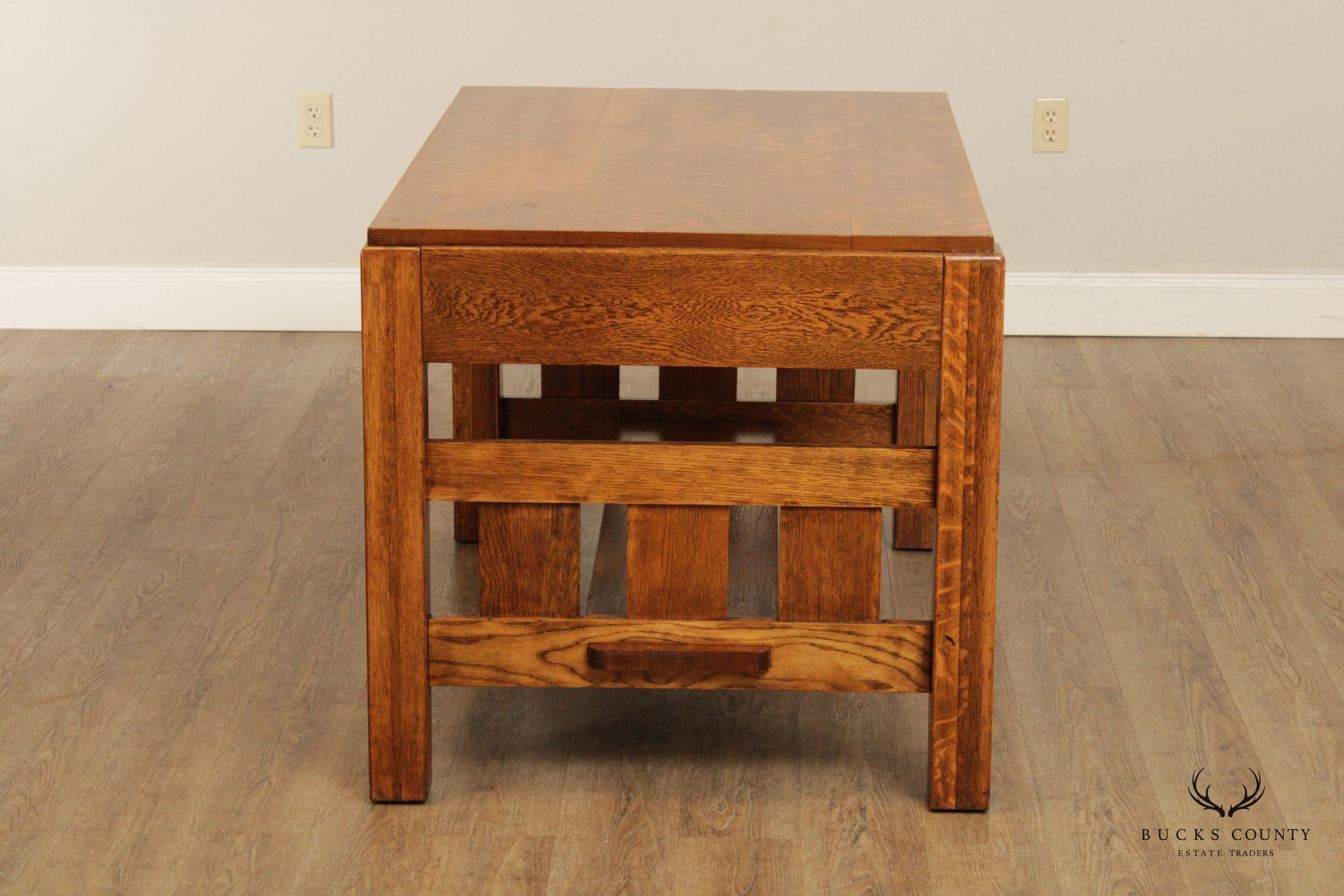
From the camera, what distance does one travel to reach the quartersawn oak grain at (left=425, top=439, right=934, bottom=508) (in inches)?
59.7

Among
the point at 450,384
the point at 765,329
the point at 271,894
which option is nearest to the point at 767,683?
the point at 765,329

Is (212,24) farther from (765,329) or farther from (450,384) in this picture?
(765,329)

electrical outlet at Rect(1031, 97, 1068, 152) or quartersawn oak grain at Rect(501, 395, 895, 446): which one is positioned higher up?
electrical outlet at Rect(1031, 97, 1068, 152)

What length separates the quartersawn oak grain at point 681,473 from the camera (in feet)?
4.98

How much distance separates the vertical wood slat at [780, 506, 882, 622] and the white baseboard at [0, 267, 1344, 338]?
1.71m

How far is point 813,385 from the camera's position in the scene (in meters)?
2.17

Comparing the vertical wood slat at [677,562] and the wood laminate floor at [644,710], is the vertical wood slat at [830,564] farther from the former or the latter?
the wood laminate floor at [644,710]

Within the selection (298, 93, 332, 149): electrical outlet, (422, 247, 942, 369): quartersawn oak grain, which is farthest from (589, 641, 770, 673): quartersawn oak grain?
(298, 93, 332, 149): electrical outlet

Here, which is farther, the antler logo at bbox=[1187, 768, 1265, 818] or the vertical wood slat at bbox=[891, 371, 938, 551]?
the vertical wood slat at bbox=[891, 371, 938, 551]

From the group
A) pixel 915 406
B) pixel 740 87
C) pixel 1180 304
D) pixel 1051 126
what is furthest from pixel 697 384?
pixel 1180 304

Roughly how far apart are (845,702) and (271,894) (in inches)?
27.5

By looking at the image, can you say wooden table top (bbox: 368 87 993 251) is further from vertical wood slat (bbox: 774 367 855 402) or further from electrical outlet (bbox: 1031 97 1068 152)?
electrical outlet (bbox: 1031 97 1068 152)

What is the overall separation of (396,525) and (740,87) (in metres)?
1.80

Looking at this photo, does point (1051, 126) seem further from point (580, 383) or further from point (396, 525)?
point (396, 525)
